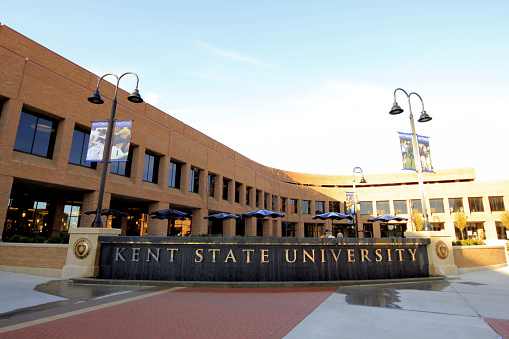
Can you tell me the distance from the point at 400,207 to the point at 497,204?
1403 cm

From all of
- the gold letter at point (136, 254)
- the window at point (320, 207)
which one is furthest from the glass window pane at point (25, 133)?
the window at point (320, 207)

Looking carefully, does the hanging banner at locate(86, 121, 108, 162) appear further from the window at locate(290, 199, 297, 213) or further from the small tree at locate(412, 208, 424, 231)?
the small tree at locate(412, 208, 424, 231)

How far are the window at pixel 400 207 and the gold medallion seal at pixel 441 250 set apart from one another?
44073 millimetres

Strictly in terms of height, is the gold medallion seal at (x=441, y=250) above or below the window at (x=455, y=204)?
below

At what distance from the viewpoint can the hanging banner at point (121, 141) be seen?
1291cm

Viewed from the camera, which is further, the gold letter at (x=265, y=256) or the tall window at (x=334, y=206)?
the tall window at (x=334, y=206)

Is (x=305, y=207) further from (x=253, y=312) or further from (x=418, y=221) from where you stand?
(x=253, y=312)

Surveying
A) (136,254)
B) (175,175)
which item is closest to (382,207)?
(175,175)

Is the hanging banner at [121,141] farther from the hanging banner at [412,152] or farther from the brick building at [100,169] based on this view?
the hanging banner at [412,152]

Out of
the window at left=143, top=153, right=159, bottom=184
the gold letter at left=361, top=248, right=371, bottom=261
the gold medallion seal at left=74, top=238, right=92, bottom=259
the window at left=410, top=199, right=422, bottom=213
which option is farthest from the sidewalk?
the window at left=410, top=199, right=422, bottom=213

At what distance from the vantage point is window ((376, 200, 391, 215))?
178 feet

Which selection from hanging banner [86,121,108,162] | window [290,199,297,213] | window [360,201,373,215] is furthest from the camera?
window [360,201,373,215]

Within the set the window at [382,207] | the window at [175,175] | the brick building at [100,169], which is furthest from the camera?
the window at [382,207]

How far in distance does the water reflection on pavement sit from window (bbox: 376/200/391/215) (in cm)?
4594
